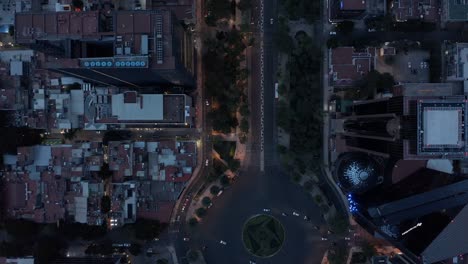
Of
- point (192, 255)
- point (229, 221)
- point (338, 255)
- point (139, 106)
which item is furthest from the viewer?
point (229, 221)

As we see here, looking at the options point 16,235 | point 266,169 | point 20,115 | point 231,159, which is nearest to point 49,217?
point 16,235

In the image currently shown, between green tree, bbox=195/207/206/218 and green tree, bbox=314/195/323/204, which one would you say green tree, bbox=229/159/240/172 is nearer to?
green tree, bbox=195/207/206/218

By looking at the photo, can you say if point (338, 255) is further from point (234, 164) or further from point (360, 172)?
point (234, 164)

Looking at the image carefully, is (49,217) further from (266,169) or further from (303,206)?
(303,206)

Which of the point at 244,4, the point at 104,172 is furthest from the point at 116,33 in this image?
the point at 104,172

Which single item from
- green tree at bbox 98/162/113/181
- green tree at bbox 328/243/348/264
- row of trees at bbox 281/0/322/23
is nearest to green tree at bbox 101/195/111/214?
green tree at bbox 98/162/113/181

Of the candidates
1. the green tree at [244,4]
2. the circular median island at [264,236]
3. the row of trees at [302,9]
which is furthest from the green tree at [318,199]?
the green tree at [244,4]

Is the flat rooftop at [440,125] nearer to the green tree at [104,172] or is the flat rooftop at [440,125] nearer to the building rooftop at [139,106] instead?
the building rooftop at [139,106]
